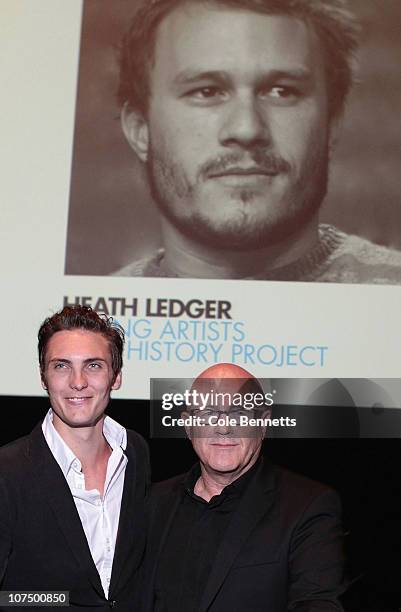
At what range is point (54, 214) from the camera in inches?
119

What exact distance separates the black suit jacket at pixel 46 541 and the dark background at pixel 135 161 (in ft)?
3.65

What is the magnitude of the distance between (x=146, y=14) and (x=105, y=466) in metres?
1.75

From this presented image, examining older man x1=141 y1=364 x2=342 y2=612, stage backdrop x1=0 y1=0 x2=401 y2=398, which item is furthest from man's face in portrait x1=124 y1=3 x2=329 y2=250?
older man x1=141 y1=364 x2=342 y2=612

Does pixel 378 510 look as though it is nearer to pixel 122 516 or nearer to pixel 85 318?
pixel 122 516

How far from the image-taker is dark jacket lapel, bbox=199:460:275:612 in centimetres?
190

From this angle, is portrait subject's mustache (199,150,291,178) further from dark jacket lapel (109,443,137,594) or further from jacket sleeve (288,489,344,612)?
jacket sleeve (288,489,344,612)

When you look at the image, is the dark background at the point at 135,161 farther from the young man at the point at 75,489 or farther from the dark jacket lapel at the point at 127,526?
the dark jacket lapel at the point at 127,526

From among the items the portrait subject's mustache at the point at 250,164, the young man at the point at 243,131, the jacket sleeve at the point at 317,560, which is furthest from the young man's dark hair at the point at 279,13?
the jacket sleeve at the point at 317,560

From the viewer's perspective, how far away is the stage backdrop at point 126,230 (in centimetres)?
292

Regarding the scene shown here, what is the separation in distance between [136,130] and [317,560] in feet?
5.69

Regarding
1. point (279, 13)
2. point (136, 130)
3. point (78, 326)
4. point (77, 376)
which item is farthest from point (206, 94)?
point (77, 376)

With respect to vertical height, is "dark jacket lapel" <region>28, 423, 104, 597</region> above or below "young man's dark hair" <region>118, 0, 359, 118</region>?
below

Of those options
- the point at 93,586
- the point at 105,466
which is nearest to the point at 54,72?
the point at 105,466

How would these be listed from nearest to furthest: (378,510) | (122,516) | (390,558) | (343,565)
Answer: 1. (343,565)
2. (122,516)
3. (390,558)
4. (378,510)
